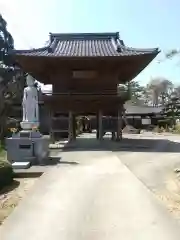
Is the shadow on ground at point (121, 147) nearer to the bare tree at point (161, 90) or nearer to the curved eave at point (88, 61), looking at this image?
the curved eave at point (88, 61)

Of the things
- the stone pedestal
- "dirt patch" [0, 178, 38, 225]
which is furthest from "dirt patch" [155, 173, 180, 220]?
the stone pedestal

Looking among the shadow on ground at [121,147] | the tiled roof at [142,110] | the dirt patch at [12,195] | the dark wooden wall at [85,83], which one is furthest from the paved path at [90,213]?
the tiled roof at [142,110]

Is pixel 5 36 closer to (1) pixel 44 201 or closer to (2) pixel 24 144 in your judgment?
(2) pixel 24 144

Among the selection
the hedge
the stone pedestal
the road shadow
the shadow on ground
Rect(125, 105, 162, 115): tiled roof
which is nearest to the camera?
the road shadow

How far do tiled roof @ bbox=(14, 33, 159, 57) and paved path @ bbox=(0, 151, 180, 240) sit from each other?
43.7 feet

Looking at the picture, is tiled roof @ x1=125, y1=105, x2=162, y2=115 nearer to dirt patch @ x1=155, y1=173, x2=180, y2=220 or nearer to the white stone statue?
the white stone statue

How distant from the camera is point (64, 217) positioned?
19.9 ft

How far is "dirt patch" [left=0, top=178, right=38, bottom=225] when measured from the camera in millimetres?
7125

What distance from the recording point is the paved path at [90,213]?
5.25 meters

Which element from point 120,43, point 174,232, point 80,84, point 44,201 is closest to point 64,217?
point 44,201

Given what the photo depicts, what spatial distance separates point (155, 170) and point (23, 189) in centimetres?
435

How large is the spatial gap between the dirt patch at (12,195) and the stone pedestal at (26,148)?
2782 millimetres

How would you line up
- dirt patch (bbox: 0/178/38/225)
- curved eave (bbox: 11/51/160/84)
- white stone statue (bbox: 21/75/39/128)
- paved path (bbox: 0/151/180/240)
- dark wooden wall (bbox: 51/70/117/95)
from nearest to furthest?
paved path (bbox: 0/151/180/240)
dirt patch (bbox: 0/178/38/225)
white stone statue (bbox: 21/75/39/128)
curved eave (bbox: 11/51/160/84)
dark wooden wall (bbox: 51/70/117/95)

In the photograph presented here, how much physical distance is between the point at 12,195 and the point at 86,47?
17.4m
